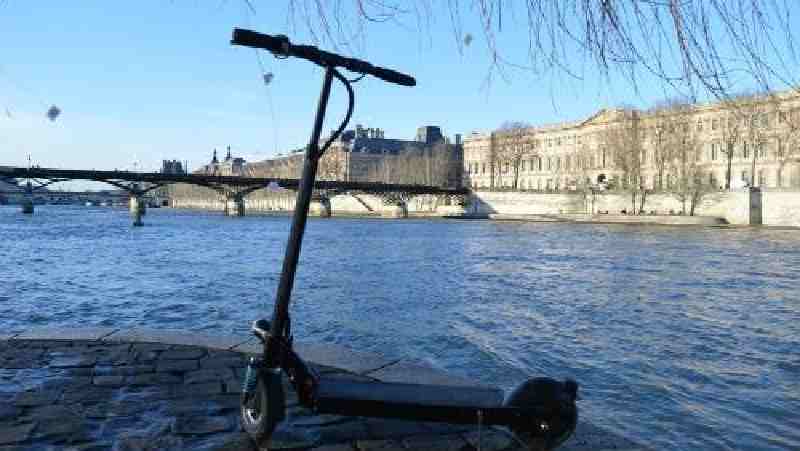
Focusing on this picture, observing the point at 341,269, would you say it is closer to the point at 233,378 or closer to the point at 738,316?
the point at 738,316

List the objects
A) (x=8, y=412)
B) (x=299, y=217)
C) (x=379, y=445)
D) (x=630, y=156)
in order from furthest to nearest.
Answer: (x=630, y=156)
(x=8, y=412)
(x=379, y=445)
(x=299, y=217)

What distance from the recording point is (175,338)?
6215mm

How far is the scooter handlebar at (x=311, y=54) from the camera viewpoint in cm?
285

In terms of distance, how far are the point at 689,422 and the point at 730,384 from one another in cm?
185

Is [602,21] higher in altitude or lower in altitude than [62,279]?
higher

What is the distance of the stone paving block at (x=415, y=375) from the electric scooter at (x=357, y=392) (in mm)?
1433

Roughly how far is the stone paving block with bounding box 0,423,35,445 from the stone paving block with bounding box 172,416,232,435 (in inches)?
29.6

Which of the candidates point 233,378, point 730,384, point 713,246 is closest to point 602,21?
point 233,378

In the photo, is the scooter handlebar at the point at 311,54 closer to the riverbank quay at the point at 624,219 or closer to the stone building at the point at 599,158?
the stone building at the point at 599,158

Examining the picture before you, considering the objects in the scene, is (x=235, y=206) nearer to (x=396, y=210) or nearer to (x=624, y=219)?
(x=396, y=210)

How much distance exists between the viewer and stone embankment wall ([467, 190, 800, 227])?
63.1 metres

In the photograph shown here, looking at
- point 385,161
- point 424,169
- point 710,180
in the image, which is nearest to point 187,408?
point 710,180

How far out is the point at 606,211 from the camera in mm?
84125

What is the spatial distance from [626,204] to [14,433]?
83450mm
